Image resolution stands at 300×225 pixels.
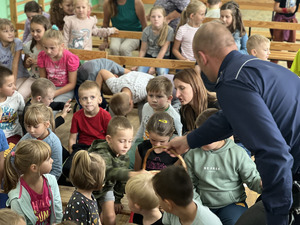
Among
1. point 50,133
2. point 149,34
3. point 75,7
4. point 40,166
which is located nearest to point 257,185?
point 40,166

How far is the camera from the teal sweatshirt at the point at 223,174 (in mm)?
3299

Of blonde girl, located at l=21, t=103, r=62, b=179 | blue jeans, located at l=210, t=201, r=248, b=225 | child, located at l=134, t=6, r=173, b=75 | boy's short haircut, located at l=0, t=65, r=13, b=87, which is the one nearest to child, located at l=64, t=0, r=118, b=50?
child, located at l=134, t=6, r=173, b=75

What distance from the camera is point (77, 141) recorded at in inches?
181

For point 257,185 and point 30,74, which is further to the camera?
point 30,74

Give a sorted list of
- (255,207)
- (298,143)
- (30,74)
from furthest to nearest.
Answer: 1. (30,74)
2. (255,207)
3. (298,143)

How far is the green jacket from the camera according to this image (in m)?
3.32

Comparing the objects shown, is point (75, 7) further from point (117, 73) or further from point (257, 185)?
point (257, 185)

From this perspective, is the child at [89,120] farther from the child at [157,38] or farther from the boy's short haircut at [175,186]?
the boy's short haircut at [175,186]

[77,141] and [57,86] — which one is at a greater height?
[57,86]

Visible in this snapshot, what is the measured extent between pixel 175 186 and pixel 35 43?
3666 millimetres

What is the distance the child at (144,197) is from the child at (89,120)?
1609 mm

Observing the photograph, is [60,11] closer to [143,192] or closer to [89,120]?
[89,120]

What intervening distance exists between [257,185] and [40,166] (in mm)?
1565

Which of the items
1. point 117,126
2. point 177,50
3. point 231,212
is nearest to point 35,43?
point 177,50
